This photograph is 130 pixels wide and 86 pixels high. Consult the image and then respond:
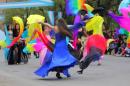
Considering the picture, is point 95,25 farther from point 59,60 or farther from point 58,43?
point 59,60

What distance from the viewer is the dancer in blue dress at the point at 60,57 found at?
44.8 ft

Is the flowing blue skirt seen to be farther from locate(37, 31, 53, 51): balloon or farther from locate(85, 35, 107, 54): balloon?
locate(85, 35, 107, 54): balloon

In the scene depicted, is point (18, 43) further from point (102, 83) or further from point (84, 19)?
point (102, 83)

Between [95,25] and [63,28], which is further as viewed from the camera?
[95,25]

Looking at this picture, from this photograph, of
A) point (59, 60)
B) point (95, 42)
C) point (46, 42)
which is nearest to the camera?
point (59, 60)

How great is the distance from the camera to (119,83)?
12.8 m

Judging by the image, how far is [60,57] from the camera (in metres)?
13.7

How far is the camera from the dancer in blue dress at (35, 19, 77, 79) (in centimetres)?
1364

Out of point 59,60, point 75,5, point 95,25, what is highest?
point 75,5

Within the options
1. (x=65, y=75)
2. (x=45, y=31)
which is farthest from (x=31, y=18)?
(x=65, y=75)

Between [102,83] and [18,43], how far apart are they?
900 cm

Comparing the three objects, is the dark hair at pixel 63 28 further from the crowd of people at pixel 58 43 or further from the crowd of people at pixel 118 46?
the crowd of people at pixel 118 46

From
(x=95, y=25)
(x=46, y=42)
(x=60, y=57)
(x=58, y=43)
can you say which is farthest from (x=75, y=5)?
(x=60, y=57)

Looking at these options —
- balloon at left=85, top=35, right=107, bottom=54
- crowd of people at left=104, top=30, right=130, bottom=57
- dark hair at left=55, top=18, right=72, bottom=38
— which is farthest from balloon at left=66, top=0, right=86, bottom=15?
crowd of people at left=104, top=30, right=130, bottom=57
